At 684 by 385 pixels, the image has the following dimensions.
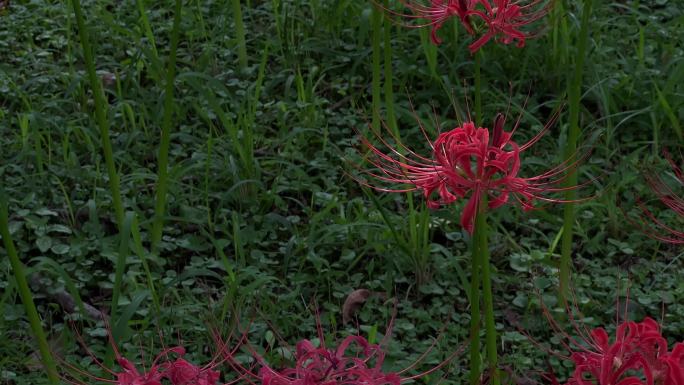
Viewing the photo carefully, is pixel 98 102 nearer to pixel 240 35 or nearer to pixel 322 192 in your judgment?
pixel 322 192

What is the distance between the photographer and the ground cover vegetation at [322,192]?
3.03 m

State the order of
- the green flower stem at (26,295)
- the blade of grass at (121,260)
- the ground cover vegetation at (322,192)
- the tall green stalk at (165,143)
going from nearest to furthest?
1. the green flower stem at (26,295)
2. the blade of grass at (121,260)
3. the ground cover vegetation at (322,192)
4. the tall green stalk at (165,143)

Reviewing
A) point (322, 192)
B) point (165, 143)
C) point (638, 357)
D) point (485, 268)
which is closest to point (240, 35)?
point (322, 192)

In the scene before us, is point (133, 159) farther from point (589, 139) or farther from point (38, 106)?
point (589, 139)

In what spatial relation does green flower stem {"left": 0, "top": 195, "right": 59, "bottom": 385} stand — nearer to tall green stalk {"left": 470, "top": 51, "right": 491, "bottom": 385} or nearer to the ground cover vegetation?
the ground cover vegetation

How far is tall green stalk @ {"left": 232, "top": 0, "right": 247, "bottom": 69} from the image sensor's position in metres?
4.61

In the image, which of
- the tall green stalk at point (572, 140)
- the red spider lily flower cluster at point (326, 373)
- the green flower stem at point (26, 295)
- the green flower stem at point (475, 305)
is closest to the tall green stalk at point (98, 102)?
the green flower stem at point (26, 295)

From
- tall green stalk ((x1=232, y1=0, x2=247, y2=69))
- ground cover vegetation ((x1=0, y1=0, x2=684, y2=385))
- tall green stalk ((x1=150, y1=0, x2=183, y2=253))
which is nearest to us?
ground cover vegetation ((x1=0, y1=0, x2=684, y2=385))

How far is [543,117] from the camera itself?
4387 millimetres

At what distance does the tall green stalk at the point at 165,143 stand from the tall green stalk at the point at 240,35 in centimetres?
119

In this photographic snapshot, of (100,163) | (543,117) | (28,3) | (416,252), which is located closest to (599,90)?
(543,117)

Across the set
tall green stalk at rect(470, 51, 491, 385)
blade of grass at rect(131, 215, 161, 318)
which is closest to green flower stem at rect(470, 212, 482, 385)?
tall green stalk at rect(470, 51, 491, 385)

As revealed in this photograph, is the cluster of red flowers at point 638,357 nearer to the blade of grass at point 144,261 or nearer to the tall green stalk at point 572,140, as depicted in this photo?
the tall green stalk at point 572,140

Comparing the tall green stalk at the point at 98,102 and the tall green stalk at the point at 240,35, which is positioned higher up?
the tall green stalk at the point at 98,102
